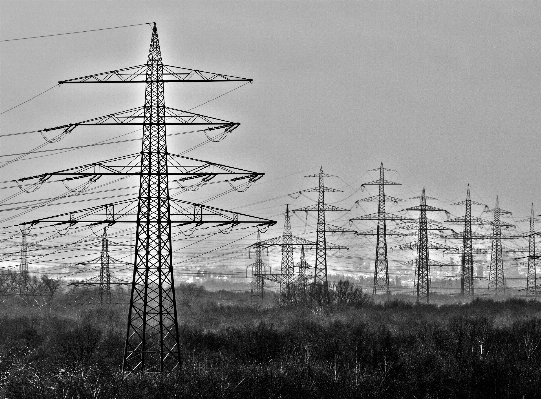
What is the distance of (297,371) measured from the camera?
5184 centimetres

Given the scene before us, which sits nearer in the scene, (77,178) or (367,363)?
(77,178)

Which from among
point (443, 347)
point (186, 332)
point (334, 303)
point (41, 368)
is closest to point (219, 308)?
point (334, 303)

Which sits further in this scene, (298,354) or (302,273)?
(302,273)

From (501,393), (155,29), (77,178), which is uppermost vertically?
(155,29)

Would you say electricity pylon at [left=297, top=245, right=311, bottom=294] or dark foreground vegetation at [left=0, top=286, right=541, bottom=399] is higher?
electricity pylon at [left=297, top=245, right=311, bottom=294]

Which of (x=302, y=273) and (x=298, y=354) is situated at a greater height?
(x=302, y=273)

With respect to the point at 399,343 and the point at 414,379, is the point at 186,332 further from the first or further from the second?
the point at 414,379

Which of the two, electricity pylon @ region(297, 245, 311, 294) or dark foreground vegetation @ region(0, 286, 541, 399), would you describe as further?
electricity pylon @ region(297, 245, 311, 294)

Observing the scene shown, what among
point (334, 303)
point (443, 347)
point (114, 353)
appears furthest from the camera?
point (334, 303)

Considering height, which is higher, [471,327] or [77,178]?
[77,178]

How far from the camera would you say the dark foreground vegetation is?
46.9m

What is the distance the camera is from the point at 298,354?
64.1m

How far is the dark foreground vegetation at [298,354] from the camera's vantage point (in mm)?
46938

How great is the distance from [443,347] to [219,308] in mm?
34064
